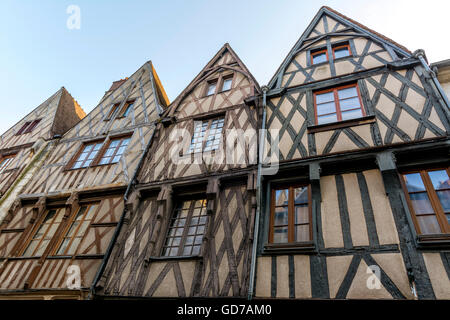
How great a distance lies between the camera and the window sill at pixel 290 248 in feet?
13.7

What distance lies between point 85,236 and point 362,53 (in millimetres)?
7861

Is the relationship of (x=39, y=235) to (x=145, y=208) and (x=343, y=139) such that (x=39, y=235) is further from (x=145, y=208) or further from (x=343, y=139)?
(x=343, y=139)

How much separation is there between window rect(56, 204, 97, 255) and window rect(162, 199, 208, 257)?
7.68ft

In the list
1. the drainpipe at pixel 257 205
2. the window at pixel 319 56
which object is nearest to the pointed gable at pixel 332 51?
the window at pixel 319 56

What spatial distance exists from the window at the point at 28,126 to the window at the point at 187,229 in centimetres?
919

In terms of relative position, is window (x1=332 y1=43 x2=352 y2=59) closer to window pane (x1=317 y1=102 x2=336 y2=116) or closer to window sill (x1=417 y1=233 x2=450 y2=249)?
window pane (x1=317 y1=102 x2=336 y2=116)

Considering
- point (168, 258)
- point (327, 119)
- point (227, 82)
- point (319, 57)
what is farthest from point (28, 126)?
point (327, 119)

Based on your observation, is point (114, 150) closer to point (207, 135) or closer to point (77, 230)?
point (77, 230)

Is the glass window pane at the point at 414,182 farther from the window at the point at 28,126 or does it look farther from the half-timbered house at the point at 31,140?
the window at the point at 28,126

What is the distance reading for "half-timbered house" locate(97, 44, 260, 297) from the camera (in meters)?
4.75

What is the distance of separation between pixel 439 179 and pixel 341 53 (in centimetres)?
424

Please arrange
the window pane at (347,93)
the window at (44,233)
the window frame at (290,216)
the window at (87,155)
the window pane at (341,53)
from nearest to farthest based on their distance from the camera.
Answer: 1. the window frame at (290,216)
2. the window pane at (347,93)
3. the window at (44,233)
4. the window pane at (341,53)
5. the window at (87,155)

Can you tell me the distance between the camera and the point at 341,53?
7156 mm
